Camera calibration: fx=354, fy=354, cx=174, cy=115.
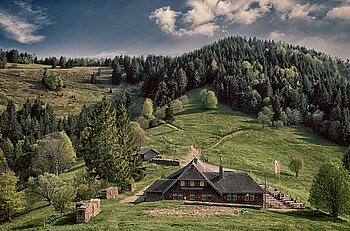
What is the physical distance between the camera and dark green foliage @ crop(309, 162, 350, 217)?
43062mm

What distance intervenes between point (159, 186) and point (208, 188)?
781cm

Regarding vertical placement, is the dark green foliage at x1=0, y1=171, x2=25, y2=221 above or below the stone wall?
below

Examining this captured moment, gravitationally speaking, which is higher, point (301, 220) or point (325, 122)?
point (325, 122)

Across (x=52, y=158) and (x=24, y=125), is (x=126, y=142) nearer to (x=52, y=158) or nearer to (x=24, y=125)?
(x=52, y=158)

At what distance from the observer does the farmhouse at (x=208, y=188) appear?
2158 inches

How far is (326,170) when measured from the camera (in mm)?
45281

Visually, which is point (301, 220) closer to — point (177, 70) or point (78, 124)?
point (78, 124)

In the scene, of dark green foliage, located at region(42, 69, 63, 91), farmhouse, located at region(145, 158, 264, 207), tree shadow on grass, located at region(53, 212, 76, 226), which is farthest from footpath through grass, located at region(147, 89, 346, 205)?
dark green foliage, located at region(42, 69, 63, 91)

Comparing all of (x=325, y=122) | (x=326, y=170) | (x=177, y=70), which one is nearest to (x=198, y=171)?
(x=326, y=170)

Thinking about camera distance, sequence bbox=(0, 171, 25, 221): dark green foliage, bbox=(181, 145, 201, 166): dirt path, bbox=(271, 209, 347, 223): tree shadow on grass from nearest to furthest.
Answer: bbox=(271, 209, 347, 223): tree shadow on grass, bbox=(0, 171, 25, 221): dark green foliage, bbox=(181, 145, 201, 166): dirt path

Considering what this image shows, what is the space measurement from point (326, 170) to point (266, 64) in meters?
144

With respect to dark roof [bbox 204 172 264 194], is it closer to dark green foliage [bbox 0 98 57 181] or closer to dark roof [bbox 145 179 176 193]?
dark roof [bbox 145 179 176 193]

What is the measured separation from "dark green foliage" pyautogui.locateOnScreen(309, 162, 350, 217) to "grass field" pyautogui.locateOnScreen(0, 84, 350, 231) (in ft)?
4.56

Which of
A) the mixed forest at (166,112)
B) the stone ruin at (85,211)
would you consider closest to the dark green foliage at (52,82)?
the mixed forest at (166,112)
